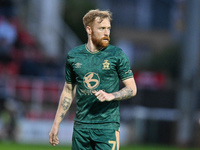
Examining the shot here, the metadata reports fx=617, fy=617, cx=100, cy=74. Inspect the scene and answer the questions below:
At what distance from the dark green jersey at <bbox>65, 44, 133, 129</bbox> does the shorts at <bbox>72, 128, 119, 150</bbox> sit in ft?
0.19

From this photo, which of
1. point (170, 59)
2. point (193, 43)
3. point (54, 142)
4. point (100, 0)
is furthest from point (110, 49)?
point (100, 0)

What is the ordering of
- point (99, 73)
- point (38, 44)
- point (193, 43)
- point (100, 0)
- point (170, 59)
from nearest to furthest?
point (99, 73)
point (193, 43)
point (38, 44)
point (170, 59)
point (100, 0)

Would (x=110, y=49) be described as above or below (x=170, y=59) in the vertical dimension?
above

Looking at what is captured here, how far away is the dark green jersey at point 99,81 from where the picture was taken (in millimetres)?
7094

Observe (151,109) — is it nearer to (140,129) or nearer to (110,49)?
(140,129)

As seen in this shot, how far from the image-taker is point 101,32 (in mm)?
7207

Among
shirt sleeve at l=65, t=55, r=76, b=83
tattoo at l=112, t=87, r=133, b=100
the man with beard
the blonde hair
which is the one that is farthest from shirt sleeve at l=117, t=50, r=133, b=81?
shirt sleeve at l=65, t=55, r=76, b=83

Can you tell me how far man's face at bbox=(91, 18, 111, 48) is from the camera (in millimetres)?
7188

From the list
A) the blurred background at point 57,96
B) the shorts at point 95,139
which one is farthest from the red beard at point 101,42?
the blurred background at point 57,96

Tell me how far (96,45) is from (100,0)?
159 ft

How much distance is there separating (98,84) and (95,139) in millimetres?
632

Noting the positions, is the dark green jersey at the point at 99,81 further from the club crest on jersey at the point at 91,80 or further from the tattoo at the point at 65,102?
the tattoo at the point at 65,102

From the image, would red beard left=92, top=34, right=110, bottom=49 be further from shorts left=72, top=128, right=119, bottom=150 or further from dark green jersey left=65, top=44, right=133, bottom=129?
shorts left=72, top=128, right=119, bottom=150

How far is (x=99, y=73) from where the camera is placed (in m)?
7.11
